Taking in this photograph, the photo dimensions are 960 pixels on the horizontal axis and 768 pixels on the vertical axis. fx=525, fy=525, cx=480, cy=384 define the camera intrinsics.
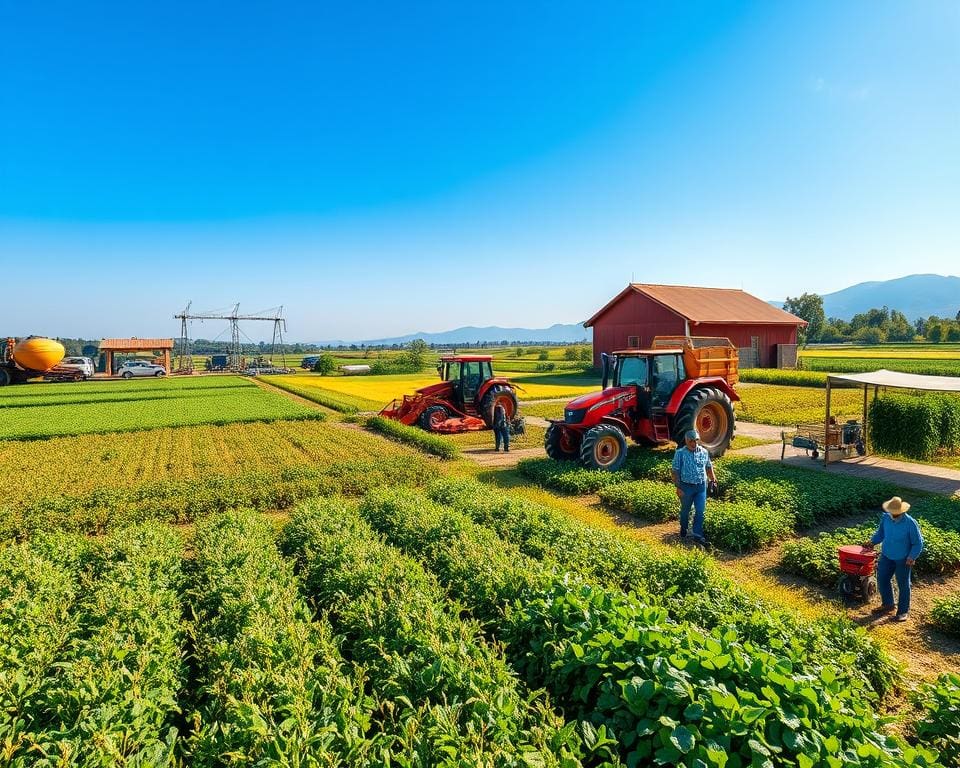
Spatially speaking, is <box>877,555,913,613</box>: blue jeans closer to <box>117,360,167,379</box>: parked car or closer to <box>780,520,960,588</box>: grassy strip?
<box>780,520,960,588</box>: grassy strip

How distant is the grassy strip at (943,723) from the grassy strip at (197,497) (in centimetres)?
911

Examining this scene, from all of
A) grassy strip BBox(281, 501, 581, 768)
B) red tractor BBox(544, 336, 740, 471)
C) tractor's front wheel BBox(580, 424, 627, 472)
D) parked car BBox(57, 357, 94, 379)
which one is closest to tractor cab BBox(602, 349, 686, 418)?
red tractor BBox(544, 336, 740, 471)

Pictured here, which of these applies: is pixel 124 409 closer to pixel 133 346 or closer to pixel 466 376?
pixel 466 376

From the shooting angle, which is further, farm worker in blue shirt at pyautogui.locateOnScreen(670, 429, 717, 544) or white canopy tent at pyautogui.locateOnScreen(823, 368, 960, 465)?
white canopy tent at pyautogui.locateOnScreen(823, 368, 960, 465)

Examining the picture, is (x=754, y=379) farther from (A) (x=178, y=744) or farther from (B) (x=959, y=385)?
(A) (x=178, y=744)

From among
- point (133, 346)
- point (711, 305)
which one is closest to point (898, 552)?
point (711, 305)

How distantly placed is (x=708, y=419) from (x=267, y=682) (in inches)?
458

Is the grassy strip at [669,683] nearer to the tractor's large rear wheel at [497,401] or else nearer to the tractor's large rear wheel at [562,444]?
the tractor's large rear wheel at [562,444]

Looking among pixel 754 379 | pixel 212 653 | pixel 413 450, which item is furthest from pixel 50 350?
pixel 754 379

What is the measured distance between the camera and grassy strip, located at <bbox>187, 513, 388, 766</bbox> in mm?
3002

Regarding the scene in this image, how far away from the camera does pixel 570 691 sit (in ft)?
13.3

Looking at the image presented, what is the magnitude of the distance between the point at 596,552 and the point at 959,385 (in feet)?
34.7

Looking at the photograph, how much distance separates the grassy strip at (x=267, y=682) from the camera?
3.00 meters

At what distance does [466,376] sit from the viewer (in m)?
18.2
